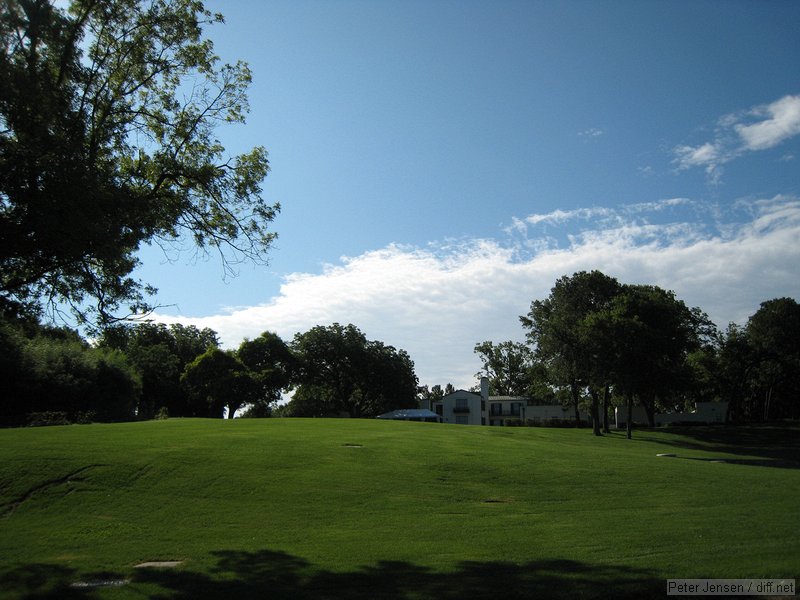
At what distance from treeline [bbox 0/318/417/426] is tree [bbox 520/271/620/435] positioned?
3218cm

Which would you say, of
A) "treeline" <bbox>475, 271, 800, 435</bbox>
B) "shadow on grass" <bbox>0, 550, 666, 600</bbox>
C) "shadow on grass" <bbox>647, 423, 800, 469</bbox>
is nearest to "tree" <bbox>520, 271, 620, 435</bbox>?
"treeline" <bbox>475, 271, 800, 435</bbox>

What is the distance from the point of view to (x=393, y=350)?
98.6 meters

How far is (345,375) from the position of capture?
9400cm

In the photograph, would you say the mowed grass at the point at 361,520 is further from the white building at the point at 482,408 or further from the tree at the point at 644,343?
the white building at the point at 482,408

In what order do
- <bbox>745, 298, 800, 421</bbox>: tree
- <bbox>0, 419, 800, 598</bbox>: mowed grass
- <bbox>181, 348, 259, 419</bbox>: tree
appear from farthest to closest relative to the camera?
1. <bbox>745, 298, 800, 421</bbox>: tree
2. <bbox>181, 348, 259, 419</bbox>: tree
3. <bbox>0, 419, 800, 598</bbox>: mowed grass

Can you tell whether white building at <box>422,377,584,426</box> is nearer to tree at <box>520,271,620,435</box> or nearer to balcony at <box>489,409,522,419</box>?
balcony at <box>489,409,522,419</box>

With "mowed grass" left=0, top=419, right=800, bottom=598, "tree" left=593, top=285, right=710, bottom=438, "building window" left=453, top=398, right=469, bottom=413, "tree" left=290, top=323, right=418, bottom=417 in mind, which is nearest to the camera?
"mowed grass" left=0, top=419, right=800, bottom=598

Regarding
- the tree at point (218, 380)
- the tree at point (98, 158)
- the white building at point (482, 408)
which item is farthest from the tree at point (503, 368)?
the tree at point (98, 158)

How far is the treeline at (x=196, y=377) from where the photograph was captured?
43500 millimetres

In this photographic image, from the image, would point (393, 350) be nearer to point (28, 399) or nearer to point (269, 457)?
point (28, 399)

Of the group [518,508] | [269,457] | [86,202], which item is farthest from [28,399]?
[518,508]

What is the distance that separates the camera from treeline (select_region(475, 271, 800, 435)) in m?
56.0

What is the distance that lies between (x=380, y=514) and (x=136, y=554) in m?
6.16

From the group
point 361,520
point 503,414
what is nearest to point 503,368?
point 503,414
